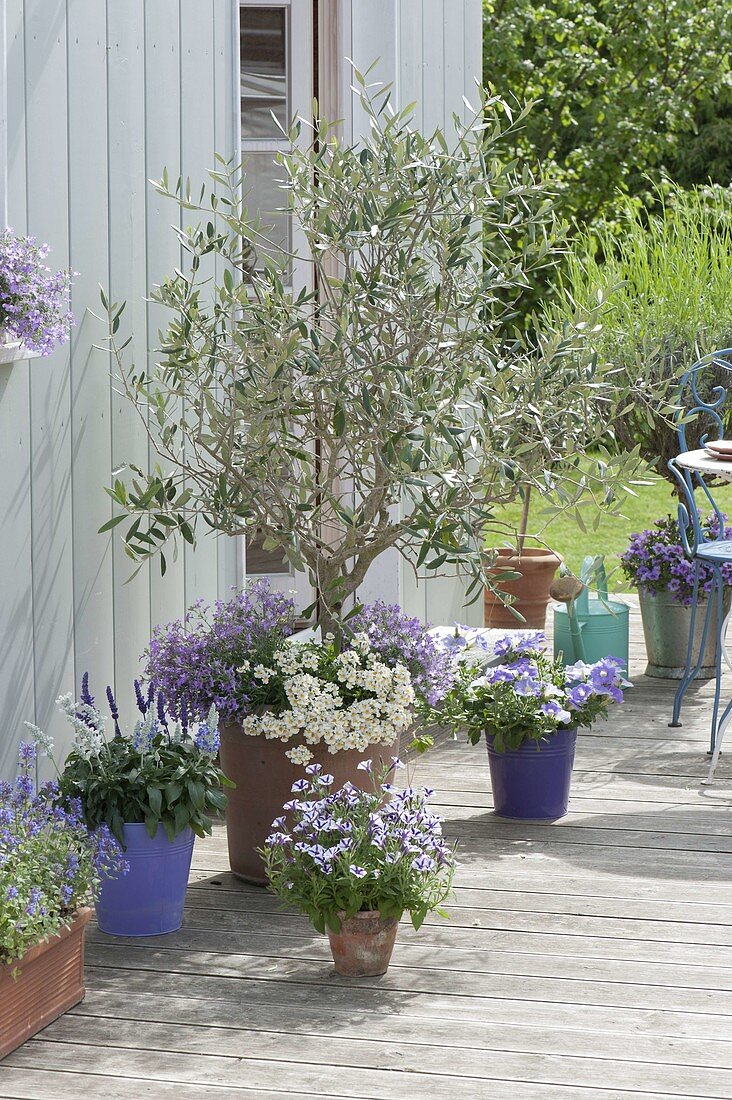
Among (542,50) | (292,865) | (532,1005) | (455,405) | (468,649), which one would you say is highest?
(542,50)

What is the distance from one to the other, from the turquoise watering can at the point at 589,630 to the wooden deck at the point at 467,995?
133 centimetres

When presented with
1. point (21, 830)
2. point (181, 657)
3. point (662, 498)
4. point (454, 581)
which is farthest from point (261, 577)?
point (662, 498)

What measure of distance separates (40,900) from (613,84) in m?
11.0

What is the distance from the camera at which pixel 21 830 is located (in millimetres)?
2658

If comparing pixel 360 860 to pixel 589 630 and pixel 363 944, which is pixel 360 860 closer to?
pixel 363 944

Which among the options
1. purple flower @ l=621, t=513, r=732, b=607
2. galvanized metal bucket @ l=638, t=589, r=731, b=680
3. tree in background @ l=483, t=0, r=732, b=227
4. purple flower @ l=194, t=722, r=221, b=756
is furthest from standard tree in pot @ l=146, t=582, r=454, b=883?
tree in background @ l=483, t=0, r=732, b=227

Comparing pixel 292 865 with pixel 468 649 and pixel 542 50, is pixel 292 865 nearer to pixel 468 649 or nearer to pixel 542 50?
pixel 468 649

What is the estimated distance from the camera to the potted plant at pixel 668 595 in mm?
5238

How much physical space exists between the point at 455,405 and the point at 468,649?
118 cm

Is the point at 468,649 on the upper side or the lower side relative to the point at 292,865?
upper

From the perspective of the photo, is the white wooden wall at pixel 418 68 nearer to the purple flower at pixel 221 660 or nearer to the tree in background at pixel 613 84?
the purple flower at pixel 221 660

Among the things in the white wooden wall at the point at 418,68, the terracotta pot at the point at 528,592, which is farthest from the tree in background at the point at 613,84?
the white wooden wall at the point at 418,68

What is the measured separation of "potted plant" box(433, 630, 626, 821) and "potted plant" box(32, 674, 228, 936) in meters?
0.87

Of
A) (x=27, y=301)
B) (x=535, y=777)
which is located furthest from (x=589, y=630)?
(x=27, y=301)
